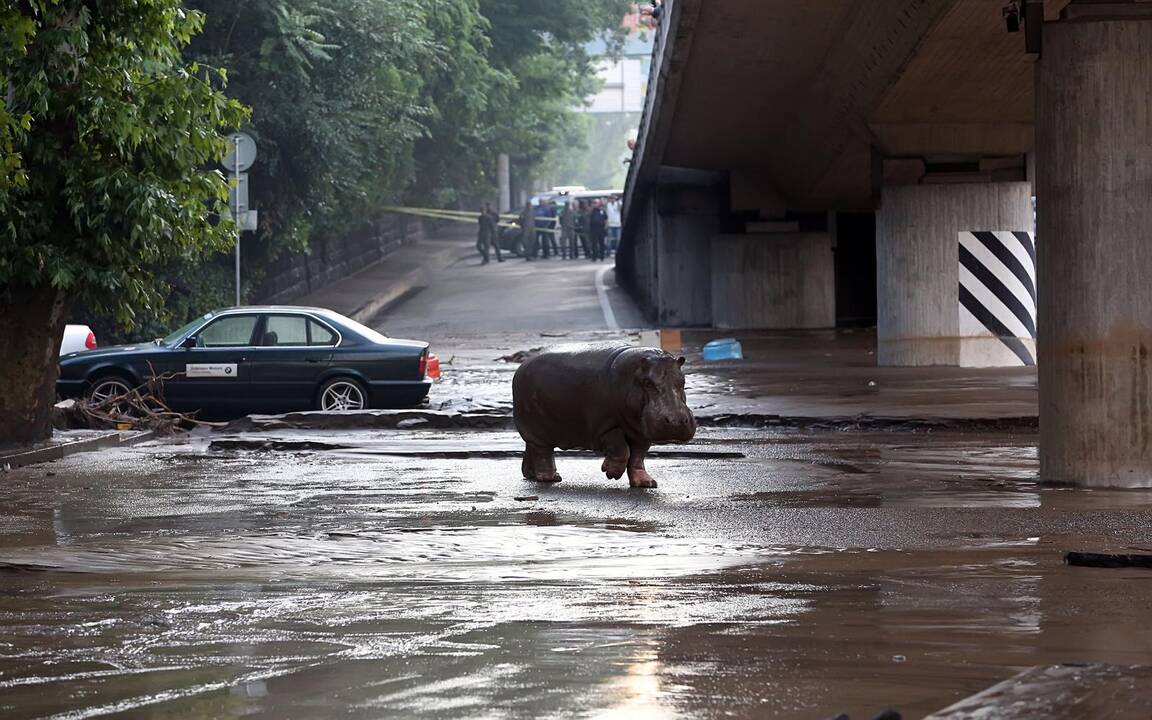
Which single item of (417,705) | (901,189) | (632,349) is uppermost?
(901,189)

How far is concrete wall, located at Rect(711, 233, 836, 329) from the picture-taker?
35.0m

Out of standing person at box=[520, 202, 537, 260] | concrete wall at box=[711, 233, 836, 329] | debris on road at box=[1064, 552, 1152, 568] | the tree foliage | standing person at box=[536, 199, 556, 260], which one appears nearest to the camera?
debris on road at box=[1064, 552, 1152, 568]

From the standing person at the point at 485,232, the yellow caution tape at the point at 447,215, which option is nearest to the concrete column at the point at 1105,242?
the standing person at the point at 485,232

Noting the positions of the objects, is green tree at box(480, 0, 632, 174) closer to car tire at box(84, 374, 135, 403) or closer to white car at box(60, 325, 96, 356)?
white car at box(60, 325, 96, 356)

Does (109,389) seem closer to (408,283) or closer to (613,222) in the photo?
(408,283)

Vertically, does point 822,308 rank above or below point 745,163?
below

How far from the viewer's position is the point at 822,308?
35750mm

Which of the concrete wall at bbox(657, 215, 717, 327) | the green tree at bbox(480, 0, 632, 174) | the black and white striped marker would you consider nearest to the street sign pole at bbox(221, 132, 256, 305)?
the black and white striped marker

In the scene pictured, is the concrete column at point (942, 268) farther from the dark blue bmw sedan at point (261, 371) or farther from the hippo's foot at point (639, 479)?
the hippo's foot at point (639, 479)

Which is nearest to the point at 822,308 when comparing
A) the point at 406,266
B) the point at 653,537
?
the point at 406,266

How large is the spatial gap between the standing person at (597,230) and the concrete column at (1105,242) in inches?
1818

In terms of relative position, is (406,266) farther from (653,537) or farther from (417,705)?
(417,705)

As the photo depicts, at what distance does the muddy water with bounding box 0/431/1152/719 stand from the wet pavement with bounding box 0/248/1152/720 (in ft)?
0.07

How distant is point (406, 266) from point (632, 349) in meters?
41.5
